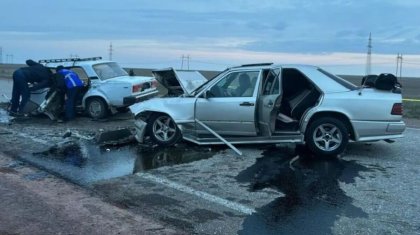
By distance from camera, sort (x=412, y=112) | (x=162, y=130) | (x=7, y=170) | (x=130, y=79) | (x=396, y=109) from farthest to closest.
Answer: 1. (x=412, y=112)
2. (x=130, y=79)
3. (x=162, y=130)
4. (x=396, y=109)
5. (x=7, y=170)

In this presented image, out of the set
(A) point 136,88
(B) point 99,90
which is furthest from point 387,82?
(B) point 99,90

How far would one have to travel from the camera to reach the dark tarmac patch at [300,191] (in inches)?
205

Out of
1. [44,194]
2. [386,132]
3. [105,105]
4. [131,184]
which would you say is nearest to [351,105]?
[386,132]

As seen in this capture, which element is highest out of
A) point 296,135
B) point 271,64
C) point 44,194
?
point 271,64

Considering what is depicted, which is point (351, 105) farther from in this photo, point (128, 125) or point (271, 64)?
point (128, 125)

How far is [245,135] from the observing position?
9102 millimetres

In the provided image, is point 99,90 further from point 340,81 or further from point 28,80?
point 340,81

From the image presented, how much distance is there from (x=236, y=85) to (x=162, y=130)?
1.73m

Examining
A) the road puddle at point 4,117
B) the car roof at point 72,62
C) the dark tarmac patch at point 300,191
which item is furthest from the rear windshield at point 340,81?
the road puddle at point 4,117

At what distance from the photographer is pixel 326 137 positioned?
28.6ft

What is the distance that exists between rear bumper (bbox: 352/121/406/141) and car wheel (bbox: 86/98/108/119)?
24.5ft

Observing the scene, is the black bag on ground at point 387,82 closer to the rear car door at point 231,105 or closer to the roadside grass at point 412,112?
the rear car door at point 231,105

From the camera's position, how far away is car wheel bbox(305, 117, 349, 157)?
862 centimetres

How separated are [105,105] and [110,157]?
5.06 m
